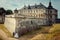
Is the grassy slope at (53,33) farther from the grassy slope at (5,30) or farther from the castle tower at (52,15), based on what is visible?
the grassy slope at (5,30)

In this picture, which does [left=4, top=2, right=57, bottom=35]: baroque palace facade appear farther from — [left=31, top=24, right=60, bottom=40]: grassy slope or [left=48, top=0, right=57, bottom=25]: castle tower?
[left=31, top=24, right=60, bottom=40]: grassy slope

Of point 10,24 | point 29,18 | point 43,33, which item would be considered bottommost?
point 43,33

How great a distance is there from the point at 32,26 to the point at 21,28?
22 cm

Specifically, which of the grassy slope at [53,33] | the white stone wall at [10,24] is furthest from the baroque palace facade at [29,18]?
the grassy slope at [53,33]

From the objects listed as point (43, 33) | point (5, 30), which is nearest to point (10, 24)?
point (5, 30)

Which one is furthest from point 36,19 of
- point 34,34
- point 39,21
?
point 34,34

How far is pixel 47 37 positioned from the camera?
10.5 ft

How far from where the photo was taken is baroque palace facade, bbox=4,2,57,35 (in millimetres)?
3188

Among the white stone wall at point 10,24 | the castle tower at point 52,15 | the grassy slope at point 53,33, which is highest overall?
the castle tower at point 52,15

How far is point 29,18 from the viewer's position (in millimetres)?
3225

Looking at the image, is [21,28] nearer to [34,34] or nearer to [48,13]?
[34,34]

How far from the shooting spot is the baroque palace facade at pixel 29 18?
3.19 meters

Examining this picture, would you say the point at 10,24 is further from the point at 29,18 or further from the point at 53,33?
the point at 53,33

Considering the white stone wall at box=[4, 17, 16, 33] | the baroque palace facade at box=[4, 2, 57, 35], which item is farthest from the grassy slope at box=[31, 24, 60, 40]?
the white stone wall at box=[4, 17, 16, 33]
